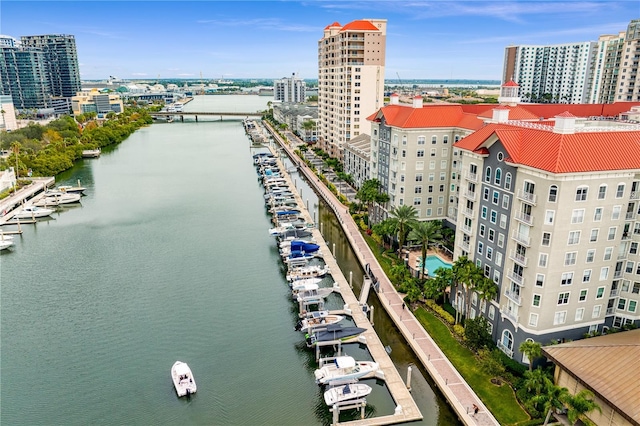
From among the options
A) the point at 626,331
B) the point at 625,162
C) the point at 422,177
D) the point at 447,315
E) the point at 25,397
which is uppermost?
the point at 625,162

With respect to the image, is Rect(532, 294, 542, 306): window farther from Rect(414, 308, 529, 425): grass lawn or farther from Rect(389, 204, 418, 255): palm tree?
Rect(389, 204, 418, 255): palm tree

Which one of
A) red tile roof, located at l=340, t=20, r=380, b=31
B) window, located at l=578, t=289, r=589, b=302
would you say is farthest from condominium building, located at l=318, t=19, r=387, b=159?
window, located at l=578, t=289, r=589, b=302

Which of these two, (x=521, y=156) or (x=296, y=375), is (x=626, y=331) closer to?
(x=521, y=156)

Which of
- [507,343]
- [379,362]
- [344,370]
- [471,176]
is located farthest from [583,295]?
[344,370]

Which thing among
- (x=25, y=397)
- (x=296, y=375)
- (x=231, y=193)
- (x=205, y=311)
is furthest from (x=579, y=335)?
(x=231, y=193)

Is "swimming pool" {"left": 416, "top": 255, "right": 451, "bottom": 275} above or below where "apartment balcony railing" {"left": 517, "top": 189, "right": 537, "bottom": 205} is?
below

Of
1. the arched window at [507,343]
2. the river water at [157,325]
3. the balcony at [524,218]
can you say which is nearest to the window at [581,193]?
the balcony at [524,218]
